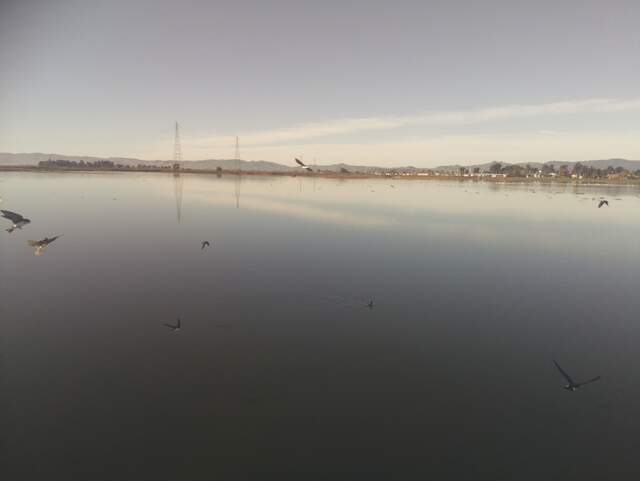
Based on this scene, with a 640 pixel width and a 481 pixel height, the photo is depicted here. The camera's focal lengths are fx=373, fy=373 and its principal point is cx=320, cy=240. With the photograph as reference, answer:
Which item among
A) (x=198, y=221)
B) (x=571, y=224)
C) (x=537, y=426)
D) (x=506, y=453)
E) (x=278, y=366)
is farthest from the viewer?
(x=571, y=224)

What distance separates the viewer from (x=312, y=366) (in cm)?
1338

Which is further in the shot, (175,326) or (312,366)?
(175,326)

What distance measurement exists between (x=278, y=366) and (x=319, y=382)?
1.74 m

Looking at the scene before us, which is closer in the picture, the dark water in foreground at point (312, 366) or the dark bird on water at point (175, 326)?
the dark water in foreground at point (312, 366)

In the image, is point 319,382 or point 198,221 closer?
point 319,382

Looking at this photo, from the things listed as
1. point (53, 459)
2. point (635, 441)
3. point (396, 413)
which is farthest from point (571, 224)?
point (53, 459)

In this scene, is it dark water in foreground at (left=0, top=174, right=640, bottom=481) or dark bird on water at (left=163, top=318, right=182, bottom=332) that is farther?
dark bird on water at (left=163, top=318, right=182, bottom=332)

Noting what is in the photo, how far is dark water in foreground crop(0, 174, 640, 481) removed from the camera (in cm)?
951

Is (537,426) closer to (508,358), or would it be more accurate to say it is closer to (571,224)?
(508,358)

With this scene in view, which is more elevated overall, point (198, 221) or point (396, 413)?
point (198, 221)

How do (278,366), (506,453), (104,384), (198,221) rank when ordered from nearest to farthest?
(506,453) < (104,384) < (278,366) < (198,221)

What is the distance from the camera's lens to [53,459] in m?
9.26

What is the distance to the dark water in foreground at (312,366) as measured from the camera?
951cm

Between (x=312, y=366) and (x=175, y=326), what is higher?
(x=175, y=326)
